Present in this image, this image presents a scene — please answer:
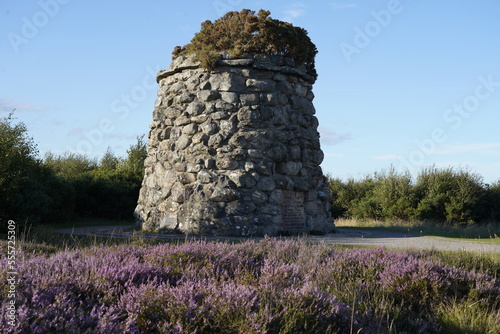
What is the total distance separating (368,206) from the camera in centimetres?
2180

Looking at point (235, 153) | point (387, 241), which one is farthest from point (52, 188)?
point (387, 241)

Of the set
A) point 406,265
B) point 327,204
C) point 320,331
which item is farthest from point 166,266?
point 327,204

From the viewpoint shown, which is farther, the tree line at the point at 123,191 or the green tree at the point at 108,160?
the green tree at the point at 108,160

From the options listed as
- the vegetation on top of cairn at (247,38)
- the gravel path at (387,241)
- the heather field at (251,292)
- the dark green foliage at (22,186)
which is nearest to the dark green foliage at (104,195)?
the dark green foliage at (22,186)

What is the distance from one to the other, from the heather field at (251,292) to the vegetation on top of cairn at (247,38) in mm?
6020

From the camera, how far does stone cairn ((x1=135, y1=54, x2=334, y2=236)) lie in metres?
10.8

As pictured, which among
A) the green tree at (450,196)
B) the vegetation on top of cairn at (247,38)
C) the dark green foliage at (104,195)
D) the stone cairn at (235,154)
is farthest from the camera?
the green tree at (450,196)

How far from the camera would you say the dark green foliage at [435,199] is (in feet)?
67.1

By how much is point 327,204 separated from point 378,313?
26.0 ft

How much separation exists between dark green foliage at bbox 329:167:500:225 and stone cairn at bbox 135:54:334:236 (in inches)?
384

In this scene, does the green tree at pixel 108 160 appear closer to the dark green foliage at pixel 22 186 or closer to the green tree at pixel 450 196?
the dark green foliage at pixel 22 186

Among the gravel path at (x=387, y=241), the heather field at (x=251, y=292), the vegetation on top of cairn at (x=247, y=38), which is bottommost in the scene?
the heather field at (x=251, y=292)

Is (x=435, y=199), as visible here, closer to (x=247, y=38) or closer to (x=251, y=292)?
(x=247, y=38)

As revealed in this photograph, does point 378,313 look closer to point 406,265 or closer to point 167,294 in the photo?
point 406,265
